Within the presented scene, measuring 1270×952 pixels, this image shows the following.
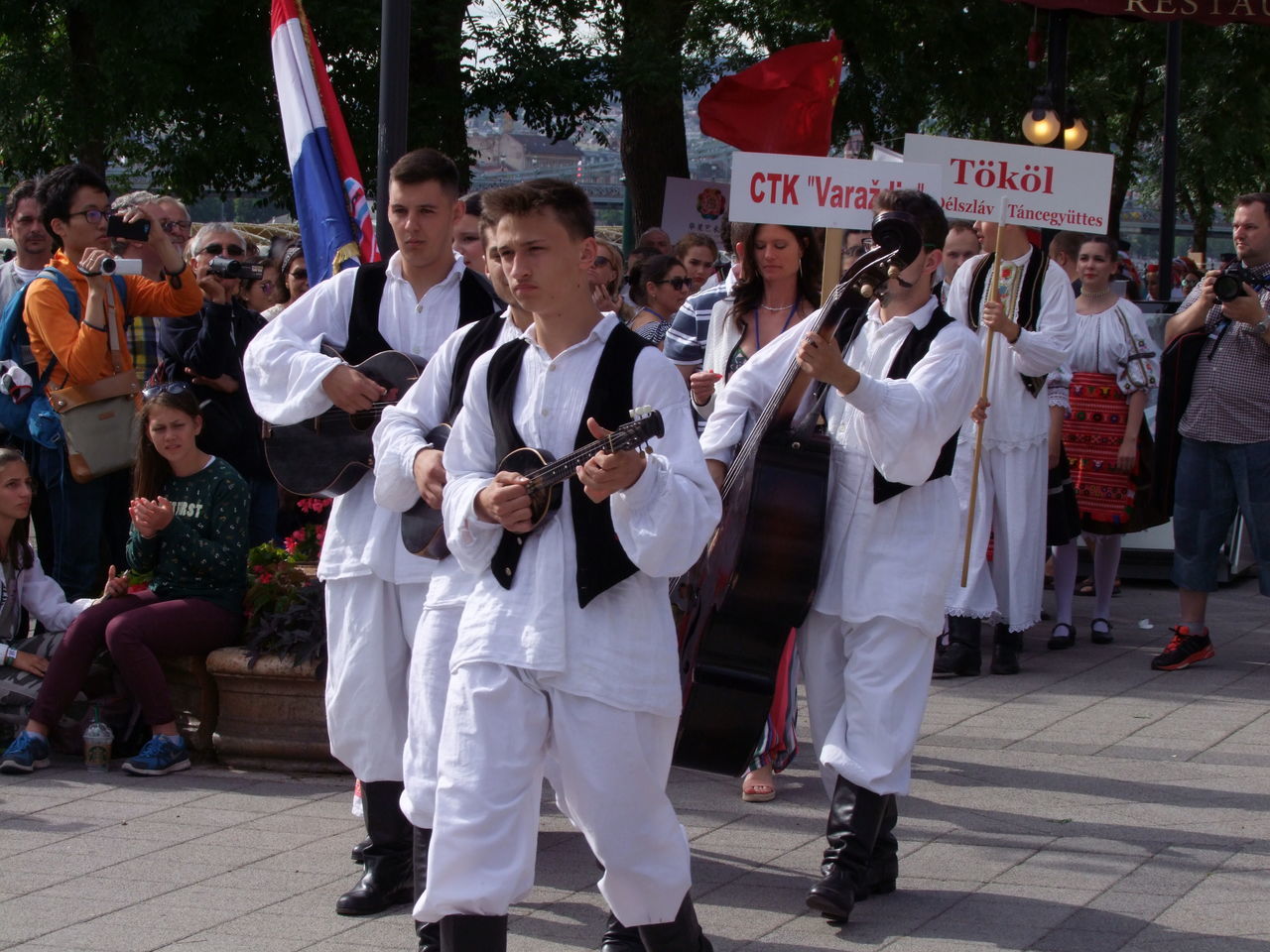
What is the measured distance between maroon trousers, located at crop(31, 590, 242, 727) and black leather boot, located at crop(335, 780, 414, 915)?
176 cm

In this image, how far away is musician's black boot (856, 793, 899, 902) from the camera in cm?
483

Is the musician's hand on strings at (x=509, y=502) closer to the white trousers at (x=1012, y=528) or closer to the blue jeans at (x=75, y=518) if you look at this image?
the blue jeans at (x=75, y=518)

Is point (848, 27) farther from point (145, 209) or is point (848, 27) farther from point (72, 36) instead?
point (145, 209)

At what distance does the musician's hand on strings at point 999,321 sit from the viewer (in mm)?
7352

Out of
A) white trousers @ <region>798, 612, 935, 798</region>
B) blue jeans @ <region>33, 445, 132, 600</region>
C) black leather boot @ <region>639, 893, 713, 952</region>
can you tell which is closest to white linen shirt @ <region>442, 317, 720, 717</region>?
black leather boot @ <region>639, 893, 713, 952</region>

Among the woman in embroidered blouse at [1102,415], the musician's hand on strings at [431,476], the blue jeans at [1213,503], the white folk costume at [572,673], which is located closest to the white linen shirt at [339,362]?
the musician's hand on strings at [431,476]

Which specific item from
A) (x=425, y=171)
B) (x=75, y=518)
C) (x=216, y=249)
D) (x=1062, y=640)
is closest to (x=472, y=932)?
(x=425, y=171)

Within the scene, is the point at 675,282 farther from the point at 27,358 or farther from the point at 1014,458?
the point at 27,358

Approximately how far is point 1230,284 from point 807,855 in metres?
3.91

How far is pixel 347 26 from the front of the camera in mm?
13367

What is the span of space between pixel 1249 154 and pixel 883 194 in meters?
21.0

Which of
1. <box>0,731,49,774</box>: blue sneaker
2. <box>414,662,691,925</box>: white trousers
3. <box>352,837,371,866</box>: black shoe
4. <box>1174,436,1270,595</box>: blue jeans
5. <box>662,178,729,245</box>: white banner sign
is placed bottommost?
<box>0,731,49,774</box>: blue sneaker

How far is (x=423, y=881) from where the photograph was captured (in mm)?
4047

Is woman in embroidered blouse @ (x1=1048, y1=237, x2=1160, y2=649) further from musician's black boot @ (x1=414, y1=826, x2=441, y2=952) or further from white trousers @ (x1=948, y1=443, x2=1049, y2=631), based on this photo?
musician's black boot @ (x1=414, y1=826, x2=441, y2=952)
